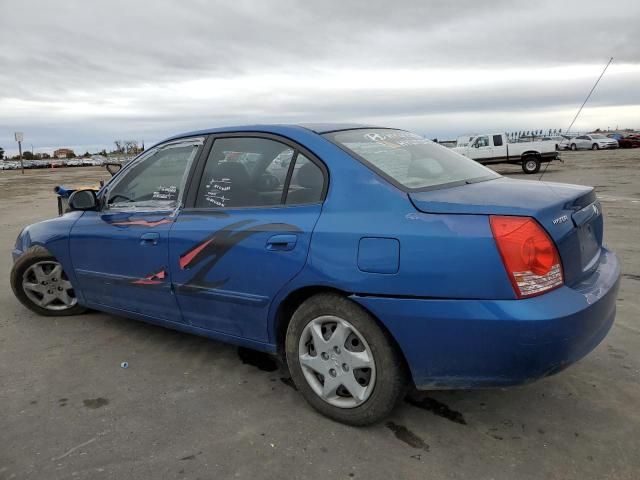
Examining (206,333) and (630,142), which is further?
(630,142)

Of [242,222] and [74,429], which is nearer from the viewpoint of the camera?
[74,429]

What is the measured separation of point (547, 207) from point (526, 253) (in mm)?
290

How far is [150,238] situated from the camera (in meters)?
3.63

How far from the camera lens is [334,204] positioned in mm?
2846

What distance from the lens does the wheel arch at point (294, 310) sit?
2701mm

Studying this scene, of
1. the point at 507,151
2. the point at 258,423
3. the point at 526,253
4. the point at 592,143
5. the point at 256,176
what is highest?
the point at 592,143

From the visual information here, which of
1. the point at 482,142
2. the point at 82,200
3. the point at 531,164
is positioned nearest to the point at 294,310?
the point at 82,200

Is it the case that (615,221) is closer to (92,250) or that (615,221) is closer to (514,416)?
(514,416)

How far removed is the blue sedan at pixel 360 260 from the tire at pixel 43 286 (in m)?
0.97

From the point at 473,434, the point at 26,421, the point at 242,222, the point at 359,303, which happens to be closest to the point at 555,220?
the point at 359,303

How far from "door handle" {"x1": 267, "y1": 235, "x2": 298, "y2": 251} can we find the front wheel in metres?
23.2

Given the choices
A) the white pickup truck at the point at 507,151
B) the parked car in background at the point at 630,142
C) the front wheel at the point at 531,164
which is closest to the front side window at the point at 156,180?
the white pickup truck at the point at 507,151

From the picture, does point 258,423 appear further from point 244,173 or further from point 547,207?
point 547,207

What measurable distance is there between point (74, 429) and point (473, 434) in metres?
2.11
